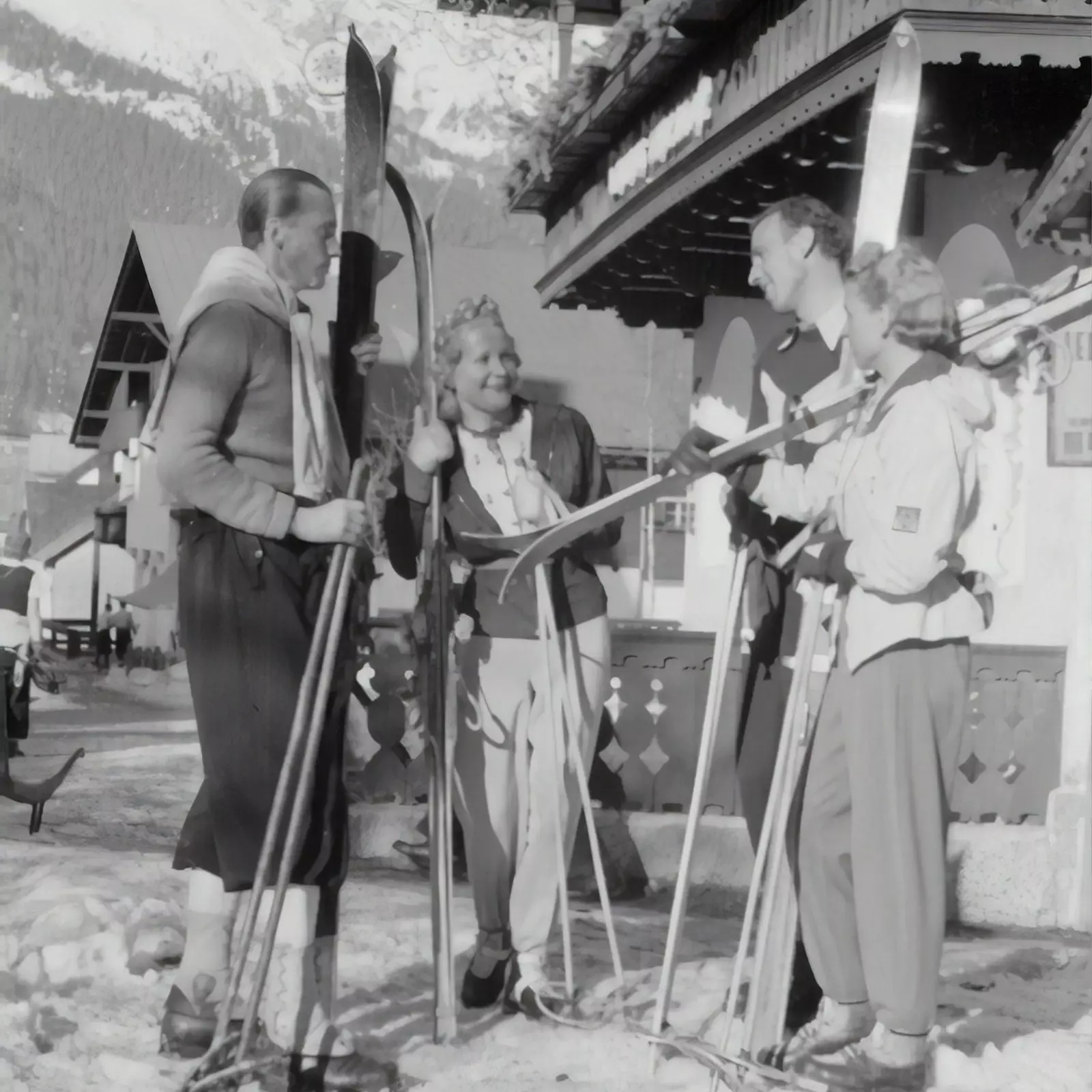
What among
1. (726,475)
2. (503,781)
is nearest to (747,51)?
(726,475)

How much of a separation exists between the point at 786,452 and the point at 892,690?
0.59 m

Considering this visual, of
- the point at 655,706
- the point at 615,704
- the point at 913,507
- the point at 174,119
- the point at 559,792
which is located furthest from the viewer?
the point at 655,706

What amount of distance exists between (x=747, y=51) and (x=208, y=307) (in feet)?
4.40

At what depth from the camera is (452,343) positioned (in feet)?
10.1

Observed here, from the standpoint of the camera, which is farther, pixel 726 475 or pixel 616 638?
pixel 616 638

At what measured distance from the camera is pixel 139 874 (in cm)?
319

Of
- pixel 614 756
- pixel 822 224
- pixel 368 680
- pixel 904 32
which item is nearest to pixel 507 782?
pixel 614 756

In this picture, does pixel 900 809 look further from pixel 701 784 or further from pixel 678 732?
pixel 678 732

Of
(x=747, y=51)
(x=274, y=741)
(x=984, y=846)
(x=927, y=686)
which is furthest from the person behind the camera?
(x=984, y=846)

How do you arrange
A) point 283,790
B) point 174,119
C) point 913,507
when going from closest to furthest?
point 913,507 < point 283,790 < point 174,119

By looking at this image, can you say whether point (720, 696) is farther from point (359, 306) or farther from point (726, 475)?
point (359, 306)

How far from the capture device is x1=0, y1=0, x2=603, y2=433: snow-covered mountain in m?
3.12

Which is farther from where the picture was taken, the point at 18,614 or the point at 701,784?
the point at 18,614

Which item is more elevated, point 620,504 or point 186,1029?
point 620,504
